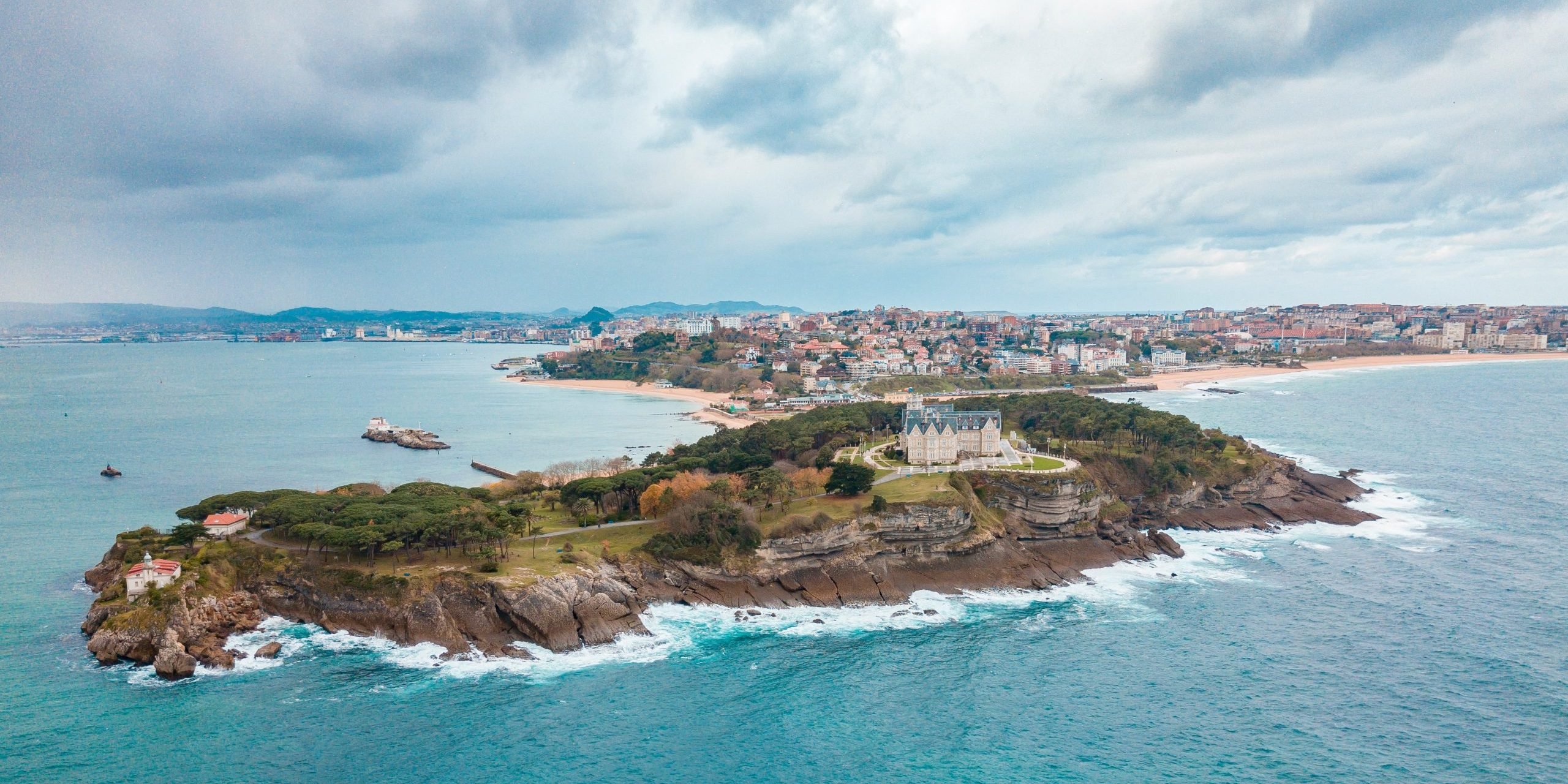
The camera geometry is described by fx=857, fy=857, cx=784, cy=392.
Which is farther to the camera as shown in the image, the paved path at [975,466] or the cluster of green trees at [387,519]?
the paved path at [975,466]

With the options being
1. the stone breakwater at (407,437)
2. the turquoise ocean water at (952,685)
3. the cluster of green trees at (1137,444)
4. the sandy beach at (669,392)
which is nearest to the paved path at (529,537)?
the turquoise ocean water at (952,685)

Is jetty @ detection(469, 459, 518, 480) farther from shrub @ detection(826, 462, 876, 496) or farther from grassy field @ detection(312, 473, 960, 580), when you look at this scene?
shrub @ detection(826, 462, 876, 496)

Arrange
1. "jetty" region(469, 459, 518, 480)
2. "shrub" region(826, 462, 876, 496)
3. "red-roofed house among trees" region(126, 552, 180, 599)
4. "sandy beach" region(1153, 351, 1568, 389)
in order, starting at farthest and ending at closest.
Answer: "sandy beach" region(1153, 351, 1568, 389) → "jetty" region(469, 459, 518, 480) → "shrub" region(826, 462, 876, 496) → "red-roofed house among trees" region(126, 552, 180, 599)

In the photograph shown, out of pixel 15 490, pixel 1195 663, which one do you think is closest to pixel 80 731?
pixel 1195 663

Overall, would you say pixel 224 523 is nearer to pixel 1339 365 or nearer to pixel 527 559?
pixel 527 559

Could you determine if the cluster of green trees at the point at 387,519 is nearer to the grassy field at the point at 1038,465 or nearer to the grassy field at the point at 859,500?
the grassy field at the point at 859,500

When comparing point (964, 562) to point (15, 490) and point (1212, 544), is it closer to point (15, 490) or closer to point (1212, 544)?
point (1212, 544)

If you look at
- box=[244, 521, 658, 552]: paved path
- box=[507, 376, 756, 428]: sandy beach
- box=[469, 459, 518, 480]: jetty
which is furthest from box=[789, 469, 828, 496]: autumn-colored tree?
box=[507, 376, 756, 428]: sandy beach
